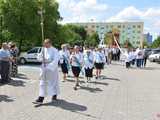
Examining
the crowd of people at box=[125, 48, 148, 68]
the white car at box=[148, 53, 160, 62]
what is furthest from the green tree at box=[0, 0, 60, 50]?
the white car at box=[148, 53, 160, 62]

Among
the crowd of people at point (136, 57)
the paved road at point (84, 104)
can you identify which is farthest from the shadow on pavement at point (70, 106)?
the crowd of people at point (136, 57)

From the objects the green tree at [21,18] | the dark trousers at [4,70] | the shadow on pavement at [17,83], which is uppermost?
the green tree at [21,18]

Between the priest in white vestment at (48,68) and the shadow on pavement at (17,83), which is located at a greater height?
the priest in white vestment at (48,68)

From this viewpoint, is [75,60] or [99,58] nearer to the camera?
[75,60]

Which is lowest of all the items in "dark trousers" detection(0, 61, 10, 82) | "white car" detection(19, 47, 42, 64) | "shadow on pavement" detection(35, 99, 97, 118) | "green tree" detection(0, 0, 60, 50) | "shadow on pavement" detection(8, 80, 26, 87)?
"shadow on pavement" detection(35, 99, 97, 118)

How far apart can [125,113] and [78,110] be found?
1.24 m

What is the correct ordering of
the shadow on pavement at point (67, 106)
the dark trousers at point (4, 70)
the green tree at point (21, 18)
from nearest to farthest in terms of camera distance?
the shadow on pavement at point (67, 106) < the dark trousers at point (4, 70) < the green tree at point (21, 18)

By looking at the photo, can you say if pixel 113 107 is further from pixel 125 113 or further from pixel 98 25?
pixel 98 25

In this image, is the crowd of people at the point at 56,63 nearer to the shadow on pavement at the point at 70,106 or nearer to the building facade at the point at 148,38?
the shadow on pavement at the point at 70,106

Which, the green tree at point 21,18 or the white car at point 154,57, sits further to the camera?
the white car at point 154,57

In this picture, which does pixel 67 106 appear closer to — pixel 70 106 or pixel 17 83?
pixel 70 106

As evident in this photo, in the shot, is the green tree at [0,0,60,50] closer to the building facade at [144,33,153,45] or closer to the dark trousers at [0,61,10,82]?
the dark trousers at [0,61,10,82]

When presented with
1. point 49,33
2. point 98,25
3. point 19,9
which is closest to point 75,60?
point 19,9

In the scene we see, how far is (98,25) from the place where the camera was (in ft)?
515
